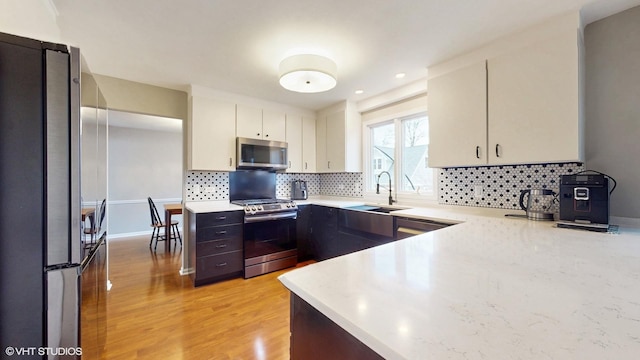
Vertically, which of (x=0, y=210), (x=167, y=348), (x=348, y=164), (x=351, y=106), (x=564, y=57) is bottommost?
(x=167, y=348)

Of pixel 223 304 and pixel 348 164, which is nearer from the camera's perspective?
pixel 223 304

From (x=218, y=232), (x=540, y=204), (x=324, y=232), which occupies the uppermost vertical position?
(x=540, y=204)

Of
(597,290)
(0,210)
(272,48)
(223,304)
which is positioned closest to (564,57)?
(597,290)

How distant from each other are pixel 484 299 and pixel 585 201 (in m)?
1.59

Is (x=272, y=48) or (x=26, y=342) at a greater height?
(x=272, y=48)

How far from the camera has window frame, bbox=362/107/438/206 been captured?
9.51 ft

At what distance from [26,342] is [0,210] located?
0.46 m

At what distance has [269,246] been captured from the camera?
3111 millimetres

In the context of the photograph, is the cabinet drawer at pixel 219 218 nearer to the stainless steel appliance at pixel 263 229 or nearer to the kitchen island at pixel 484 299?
the stainless steel appliance at pixel 263 229

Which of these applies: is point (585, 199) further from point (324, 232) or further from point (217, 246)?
point (217, 246)

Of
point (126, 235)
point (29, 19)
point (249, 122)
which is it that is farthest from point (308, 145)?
point (126, 235)

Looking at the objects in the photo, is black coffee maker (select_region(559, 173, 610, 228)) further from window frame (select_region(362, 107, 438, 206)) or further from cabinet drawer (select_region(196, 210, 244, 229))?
cabinet drawer (select_region(196, 210, 244, 229))

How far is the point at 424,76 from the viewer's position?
2695 mm

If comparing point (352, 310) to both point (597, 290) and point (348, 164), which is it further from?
point (348, 164)
